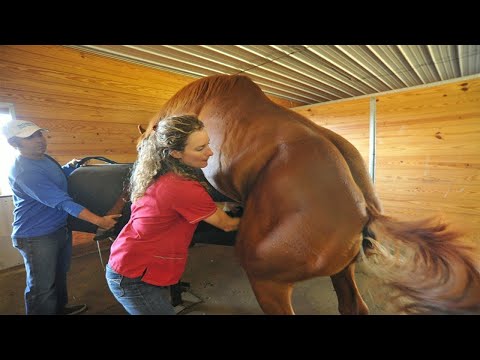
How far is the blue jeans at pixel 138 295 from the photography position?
1.88 feet

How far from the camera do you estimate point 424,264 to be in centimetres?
53

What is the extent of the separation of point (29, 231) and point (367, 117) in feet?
4.99

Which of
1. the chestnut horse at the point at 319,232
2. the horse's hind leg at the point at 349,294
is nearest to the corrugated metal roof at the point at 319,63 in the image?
the chestnut horse at the point at 319,232

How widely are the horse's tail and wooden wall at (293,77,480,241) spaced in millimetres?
453

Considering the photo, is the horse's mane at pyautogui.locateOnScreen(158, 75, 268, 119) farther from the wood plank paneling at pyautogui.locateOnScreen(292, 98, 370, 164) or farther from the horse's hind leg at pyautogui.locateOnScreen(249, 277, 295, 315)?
the horse's hind leg at pyautogui.locateOnScreen(249, 277, 295, 315)

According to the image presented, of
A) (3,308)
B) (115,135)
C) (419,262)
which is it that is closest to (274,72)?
(419,262)

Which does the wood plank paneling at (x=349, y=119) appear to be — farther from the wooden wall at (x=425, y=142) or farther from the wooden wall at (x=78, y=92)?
the wooden wall at (x=78, y=92)

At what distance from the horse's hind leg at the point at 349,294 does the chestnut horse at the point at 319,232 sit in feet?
0.36

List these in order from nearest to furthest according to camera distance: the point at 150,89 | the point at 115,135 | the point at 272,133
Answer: the point at 272,133, the point at 150,89, the point at 115,135

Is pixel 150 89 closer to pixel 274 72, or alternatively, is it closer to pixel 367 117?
pixel 274 72

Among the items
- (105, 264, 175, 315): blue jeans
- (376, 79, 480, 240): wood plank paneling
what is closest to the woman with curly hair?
(105, 264, 175, 315): blue jeans

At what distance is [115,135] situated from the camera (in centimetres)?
139

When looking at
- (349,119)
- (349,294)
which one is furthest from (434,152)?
(349,294)
